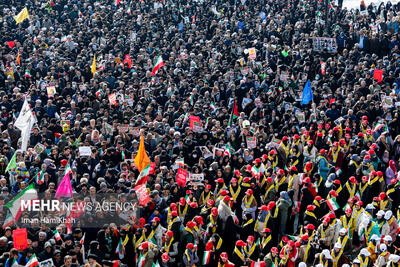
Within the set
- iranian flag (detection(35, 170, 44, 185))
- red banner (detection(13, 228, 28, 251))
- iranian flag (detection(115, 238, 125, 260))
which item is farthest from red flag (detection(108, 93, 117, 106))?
red banner (detection(13, 228, 28, 251))

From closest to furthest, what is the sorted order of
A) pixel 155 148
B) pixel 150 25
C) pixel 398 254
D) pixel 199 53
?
pixel 398 254, pixel 155 148, pixel 199 53, pixel 150 25

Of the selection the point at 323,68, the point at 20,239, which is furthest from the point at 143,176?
the point at 323,68

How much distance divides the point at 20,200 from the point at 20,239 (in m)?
1.74

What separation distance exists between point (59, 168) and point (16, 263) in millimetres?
3853

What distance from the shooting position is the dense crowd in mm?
12406

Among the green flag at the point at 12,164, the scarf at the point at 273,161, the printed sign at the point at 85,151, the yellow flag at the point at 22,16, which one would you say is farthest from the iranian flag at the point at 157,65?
the yellow flag at the point at 22,16

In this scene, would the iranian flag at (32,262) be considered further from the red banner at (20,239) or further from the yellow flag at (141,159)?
the yellow flag at (141,159)

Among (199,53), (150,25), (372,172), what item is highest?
(150,25)

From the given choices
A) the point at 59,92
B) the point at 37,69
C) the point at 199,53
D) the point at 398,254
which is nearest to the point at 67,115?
the point at 59,92

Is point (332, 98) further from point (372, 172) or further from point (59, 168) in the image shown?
point (59, 168)

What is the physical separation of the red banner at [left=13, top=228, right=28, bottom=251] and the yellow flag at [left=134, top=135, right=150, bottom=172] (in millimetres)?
3784

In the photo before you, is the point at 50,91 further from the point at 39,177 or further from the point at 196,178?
the point at 196,178

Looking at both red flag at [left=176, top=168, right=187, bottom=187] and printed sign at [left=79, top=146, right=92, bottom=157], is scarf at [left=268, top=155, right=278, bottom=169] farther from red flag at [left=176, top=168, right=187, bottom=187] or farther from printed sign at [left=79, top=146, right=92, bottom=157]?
printed sign at [left=79, top=146, right=92, bottom=157]

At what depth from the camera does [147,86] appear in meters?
20.8
